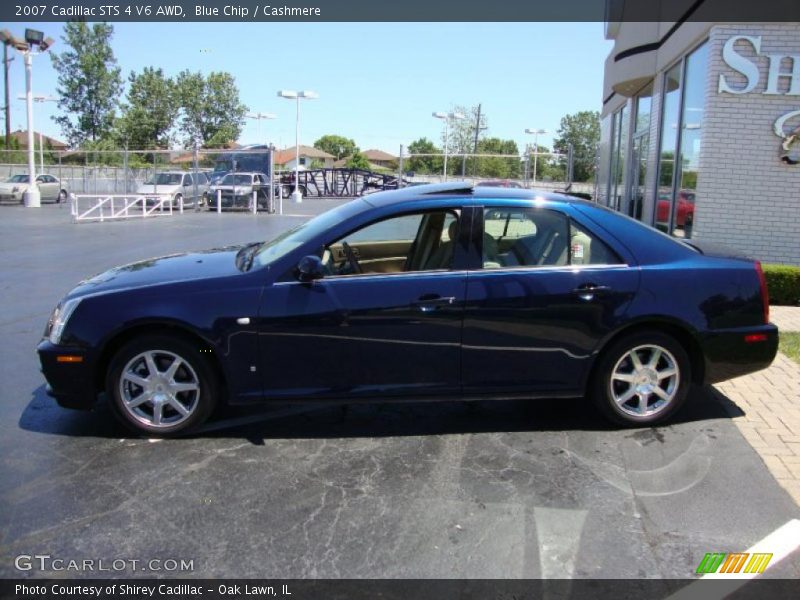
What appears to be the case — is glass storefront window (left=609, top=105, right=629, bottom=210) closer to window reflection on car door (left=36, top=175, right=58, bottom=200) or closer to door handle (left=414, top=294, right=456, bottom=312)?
door handle (left=414, top=294, right=456, bottom=312)

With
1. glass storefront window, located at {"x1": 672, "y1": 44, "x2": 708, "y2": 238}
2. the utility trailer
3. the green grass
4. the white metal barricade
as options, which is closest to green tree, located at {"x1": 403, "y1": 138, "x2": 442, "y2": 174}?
the utility trailer

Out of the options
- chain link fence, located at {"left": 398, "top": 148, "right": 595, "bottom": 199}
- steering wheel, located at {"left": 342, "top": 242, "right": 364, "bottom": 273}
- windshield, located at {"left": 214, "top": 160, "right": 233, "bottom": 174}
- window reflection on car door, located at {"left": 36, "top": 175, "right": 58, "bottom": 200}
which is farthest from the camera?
windshield, located at {"left": 214, "top": 160, "right": 233, "bottom": 174}

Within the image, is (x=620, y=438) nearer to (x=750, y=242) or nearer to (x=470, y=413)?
(x=470, y=413)

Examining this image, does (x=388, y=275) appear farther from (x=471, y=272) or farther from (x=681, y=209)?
(x=681, y=209)

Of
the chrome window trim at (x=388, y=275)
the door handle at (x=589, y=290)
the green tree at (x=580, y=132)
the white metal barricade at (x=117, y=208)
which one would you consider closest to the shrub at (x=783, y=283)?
the door handle at (x=589, y=290)

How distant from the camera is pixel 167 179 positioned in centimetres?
2795

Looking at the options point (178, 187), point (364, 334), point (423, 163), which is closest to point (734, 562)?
point (364, 334)

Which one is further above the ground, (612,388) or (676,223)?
(676,223)

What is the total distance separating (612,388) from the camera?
14.4 feet

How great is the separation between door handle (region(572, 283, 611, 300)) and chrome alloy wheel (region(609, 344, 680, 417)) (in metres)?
0.47

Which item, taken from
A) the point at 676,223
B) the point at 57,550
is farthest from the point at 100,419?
the point at 676,223

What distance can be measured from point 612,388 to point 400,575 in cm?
218

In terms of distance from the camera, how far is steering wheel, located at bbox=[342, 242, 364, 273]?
14.3 feet

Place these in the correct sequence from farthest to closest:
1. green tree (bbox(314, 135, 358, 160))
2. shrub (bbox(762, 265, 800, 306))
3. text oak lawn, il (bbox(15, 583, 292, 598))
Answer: green tree (bbox(314, 135, 358, 160)) → shrub (bbox(762, 265, 800, 306)) → text oak lawn, il (bbox(15, 583, 292, 598))
